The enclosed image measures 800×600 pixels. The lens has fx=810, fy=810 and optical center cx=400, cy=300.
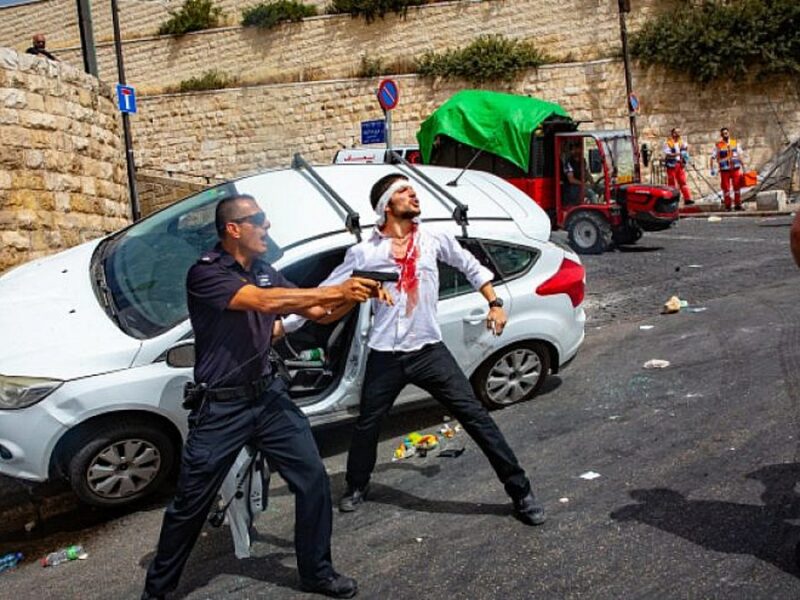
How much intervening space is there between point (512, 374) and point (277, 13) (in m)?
27.8

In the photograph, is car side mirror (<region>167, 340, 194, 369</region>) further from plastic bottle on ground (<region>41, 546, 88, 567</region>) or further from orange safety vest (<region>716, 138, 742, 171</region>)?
orange safety vest (<region>716, 138, 742, 171</region>)

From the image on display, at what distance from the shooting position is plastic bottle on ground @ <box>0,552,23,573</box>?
4.16 meters

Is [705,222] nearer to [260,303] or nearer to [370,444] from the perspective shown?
[370,444]

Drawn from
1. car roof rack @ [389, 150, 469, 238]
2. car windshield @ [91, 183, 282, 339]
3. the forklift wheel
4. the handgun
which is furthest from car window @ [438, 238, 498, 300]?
the forklift wheel

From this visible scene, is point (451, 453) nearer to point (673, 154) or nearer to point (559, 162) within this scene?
point (559, 162)

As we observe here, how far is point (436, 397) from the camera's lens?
4.18 m

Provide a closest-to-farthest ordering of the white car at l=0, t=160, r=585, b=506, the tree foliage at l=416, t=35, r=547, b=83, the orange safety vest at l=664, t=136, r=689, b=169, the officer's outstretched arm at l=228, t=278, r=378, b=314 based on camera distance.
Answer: the officer's outstretched arm at l=228, t=278, r=378, b=314
the white car at l=0, t=160, r=585, b=506
the orange safety vest at l=664, t=136, r=689, b=169
the tree foliage at l=416, t=35, r=547, b=83

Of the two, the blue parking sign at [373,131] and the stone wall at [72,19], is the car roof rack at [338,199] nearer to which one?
the blue parking sign at [373,131]

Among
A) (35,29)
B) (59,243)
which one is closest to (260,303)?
(59,243)

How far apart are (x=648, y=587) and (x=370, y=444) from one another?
1.56 meters

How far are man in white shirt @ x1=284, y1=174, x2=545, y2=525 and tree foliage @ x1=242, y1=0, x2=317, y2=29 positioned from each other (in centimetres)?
2829

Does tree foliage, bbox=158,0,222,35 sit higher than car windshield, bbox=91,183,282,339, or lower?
higher

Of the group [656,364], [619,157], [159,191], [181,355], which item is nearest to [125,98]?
[619,157]

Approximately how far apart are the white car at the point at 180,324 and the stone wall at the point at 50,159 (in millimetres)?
5051
